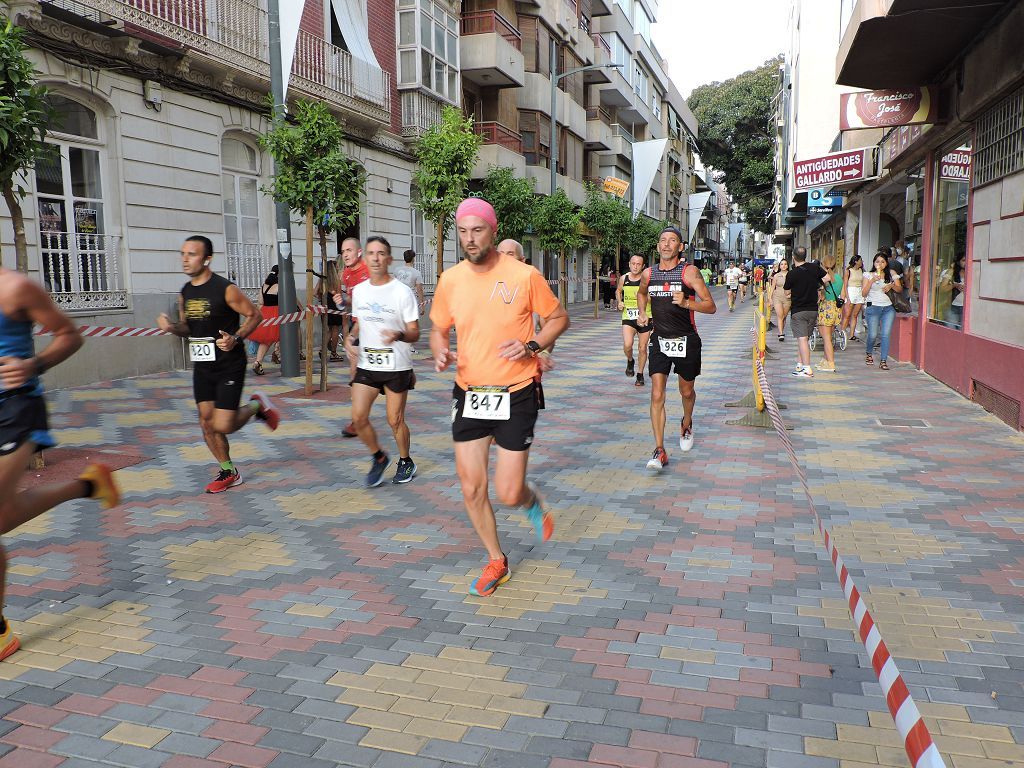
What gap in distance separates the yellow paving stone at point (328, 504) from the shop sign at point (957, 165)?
901cm

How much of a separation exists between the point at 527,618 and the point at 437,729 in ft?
3.37

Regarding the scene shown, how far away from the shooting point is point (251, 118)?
15.9 m

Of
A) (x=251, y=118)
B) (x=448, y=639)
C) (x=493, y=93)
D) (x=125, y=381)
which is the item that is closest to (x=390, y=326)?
(x=448, y=639)

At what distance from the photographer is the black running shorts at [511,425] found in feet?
13.8

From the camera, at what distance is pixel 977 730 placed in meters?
3.02

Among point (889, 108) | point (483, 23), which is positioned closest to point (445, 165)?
point (889, 108)

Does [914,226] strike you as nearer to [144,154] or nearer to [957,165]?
[957,165]

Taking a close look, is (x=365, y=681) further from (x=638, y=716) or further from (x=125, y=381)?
(x=125, y=381)

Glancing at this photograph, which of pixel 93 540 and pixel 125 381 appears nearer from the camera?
pixel 93 540

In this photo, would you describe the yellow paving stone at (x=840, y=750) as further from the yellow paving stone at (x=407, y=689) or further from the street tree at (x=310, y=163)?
the street tree at (x=310, y=163)

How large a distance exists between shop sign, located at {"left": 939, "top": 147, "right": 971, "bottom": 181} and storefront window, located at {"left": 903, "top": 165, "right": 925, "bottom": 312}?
3.04 m

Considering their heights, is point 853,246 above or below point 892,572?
above

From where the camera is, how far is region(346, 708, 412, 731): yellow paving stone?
3080 mm

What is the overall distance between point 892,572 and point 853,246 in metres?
20.5
